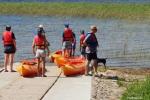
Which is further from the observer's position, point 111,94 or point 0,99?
point 111,94

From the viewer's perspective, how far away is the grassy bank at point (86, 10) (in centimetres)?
5919

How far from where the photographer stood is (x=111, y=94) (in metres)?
17.1

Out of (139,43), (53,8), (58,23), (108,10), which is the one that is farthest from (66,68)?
(53,8)

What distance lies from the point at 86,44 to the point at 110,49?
38.9 ft

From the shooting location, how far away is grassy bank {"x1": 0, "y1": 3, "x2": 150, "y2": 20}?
59188 millimetres

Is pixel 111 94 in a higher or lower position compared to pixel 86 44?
lower

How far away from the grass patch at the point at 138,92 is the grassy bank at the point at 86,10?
131ft

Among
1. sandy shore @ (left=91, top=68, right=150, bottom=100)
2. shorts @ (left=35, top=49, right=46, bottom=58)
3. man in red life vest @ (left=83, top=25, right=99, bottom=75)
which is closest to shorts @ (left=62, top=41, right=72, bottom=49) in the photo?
sandy shore @ (left=91, top=68, right=150, bottom=100)

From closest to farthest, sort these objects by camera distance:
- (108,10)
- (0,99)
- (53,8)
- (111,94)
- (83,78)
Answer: (0,99), (111,94), (83,78), (108,10), (53,8)

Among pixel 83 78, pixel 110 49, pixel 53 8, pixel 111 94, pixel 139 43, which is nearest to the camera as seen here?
pixel 111 94

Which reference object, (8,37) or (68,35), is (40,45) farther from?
(68,35)

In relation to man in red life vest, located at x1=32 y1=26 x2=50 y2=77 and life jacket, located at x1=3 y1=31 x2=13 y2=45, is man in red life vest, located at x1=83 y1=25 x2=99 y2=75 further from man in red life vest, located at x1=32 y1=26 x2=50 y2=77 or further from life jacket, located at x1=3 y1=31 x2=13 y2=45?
life jacket, located at x1=3 y1=31 x2=13 y2=45

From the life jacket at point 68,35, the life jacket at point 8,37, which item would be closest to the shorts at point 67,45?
the life jacket at point 68,35

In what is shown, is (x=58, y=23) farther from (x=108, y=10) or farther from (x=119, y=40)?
(x=119, y=40)
